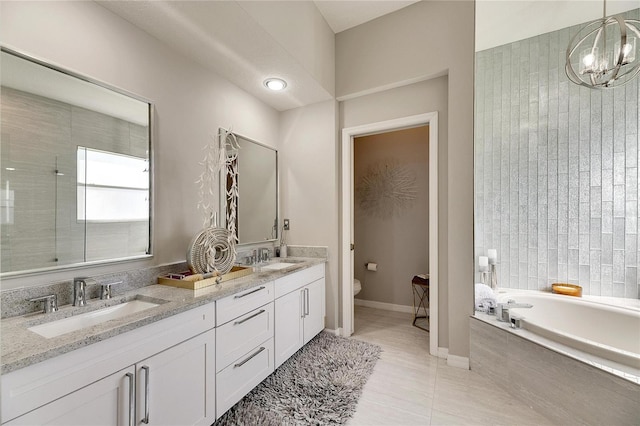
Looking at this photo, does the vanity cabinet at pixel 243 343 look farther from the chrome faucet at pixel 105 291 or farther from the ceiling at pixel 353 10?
the ceiling at pixel 353 10

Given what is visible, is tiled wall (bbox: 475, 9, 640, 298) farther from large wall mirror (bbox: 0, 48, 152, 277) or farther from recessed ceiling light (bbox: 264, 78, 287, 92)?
large wall mirror (bbox: 0, 48, 152, 277)

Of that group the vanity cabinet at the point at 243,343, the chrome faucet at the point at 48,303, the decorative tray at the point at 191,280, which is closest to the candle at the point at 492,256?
the vanity cabinet at the point at 243,343

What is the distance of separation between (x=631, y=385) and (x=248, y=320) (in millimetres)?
2065

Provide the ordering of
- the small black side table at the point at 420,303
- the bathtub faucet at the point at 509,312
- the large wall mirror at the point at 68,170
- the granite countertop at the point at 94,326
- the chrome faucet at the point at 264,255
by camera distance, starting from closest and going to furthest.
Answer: the granite countertop at the point at 94,326 → the large wall mirror at the point at 68,170 → the bathtub faucet at the point at 509,312 → the chrome faucet at the point at 264,255 → the small black side table at the point at 420,303

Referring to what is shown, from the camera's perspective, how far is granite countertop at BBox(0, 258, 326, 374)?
33.3 inches

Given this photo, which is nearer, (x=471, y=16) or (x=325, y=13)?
(x=471, y=16)

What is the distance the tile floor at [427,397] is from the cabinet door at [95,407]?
121cm

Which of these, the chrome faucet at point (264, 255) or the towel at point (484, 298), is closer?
the towel at point (484, 298)

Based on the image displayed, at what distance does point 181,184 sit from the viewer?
192cm

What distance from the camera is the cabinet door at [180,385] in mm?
1151

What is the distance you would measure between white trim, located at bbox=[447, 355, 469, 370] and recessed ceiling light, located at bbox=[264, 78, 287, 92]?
282cm

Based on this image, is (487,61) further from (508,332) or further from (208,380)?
(208,380)

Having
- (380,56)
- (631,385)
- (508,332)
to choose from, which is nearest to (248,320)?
(508,332)

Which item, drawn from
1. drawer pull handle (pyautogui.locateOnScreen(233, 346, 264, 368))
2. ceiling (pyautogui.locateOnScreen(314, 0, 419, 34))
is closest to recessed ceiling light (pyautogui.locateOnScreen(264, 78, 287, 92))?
ceiling (pyautogui.locateOnScreen(314, 0, 419, 34))
